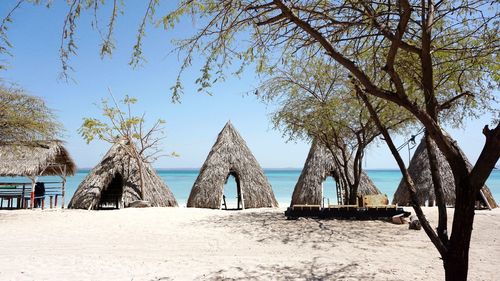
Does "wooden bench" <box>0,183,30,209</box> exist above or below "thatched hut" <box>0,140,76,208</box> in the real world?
below

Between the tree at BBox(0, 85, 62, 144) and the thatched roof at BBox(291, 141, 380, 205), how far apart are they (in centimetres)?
975

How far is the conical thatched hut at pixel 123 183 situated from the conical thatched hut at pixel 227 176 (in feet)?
4.74

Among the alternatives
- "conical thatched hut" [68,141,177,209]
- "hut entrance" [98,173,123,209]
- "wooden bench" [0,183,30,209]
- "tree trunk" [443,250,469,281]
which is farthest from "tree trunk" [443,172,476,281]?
"wooden bench" [0,183,30,209]

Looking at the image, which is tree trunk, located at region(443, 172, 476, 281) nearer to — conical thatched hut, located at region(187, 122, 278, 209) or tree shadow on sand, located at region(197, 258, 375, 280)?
tree shadow on sand, located at region(197, 258, 375, 280)

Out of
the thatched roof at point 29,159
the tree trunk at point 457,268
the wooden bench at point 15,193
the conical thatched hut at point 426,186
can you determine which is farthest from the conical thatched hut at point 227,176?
the tree trunk at point 457,268

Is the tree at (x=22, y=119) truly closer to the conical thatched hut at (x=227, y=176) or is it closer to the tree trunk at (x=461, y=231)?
the conical thatched hut at (x=227, y=176)

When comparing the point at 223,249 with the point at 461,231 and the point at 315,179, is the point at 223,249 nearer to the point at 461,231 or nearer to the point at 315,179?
the point at 461,231

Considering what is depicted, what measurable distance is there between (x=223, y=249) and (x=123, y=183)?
9.19m

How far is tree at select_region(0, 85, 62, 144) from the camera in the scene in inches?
477

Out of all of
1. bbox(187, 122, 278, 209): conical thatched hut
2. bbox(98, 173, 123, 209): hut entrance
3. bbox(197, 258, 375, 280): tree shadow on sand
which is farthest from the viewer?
bbox(98, 173, 123, 209): hut entrance

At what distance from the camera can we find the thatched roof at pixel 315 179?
15695 mm

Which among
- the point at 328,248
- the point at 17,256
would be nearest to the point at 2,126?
the point at 17,256

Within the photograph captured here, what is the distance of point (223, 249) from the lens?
7633 mm

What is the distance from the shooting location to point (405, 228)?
33.3 ft
